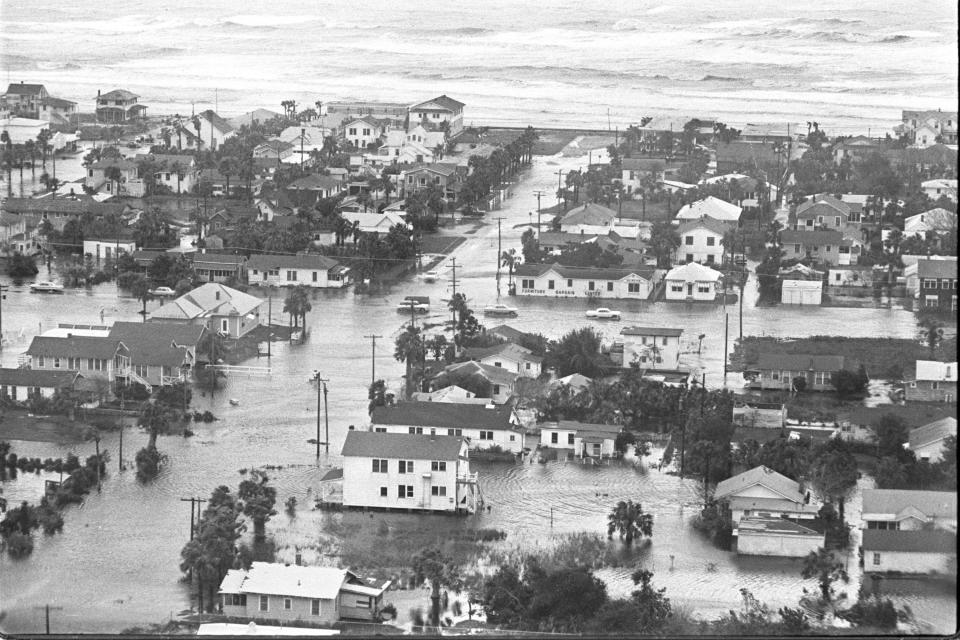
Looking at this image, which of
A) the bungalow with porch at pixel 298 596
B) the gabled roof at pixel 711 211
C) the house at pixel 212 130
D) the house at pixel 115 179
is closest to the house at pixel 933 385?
the bungalow with porch at pixel 298 596

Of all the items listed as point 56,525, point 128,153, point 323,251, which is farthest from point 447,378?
point 128,153

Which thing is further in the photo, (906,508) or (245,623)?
(906,508)

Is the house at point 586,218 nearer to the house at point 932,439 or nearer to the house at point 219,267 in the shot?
the house at point 219,267

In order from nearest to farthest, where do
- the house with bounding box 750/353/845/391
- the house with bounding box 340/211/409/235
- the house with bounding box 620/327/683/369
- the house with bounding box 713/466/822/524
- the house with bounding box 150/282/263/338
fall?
the house with bounding box 713/466/822/524 < the house with bounding box 750/353/845/391 < the house with bounding box 620/327/683/369 < the house with bounding box 150/282/263/338 < the house with bounding box 340/211/409/235

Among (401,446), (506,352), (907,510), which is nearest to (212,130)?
(506,352)

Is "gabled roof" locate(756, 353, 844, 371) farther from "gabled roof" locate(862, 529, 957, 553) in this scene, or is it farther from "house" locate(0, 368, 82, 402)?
"house" locate(0, 368, 82, 402)

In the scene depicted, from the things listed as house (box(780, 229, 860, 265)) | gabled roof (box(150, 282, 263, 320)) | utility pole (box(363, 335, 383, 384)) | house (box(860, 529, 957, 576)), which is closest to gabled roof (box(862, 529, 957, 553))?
house (box(860, 529, 957, 576))

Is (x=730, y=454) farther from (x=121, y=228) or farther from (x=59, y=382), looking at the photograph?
(x=121, y=228)
